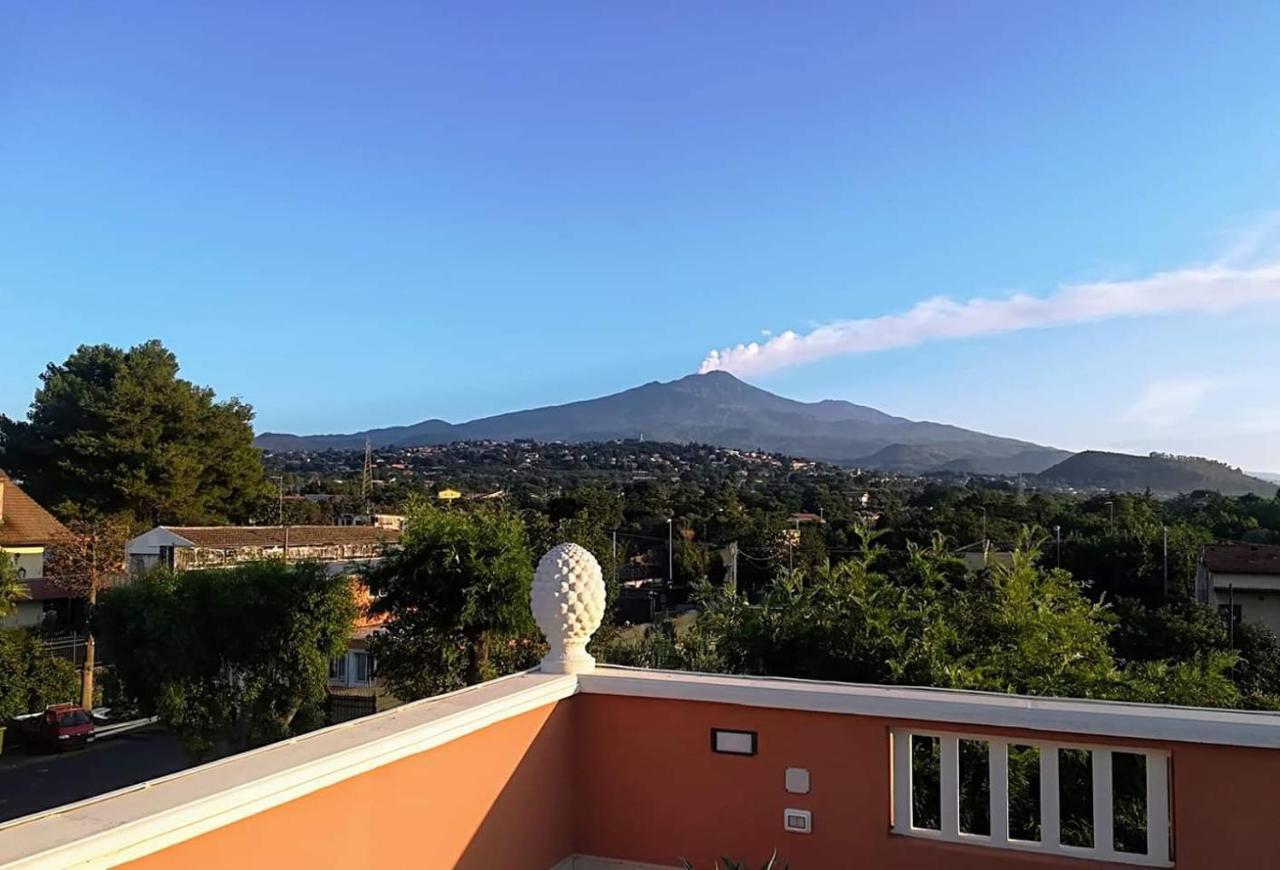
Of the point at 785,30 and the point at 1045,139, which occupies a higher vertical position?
the point at 785,30

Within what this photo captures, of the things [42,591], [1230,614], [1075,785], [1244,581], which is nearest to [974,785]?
[1075,785]

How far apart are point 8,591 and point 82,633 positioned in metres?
9.31

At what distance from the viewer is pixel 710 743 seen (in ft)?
10.2

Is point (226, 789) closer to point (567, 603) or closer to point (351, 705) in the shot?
point (567, 603)

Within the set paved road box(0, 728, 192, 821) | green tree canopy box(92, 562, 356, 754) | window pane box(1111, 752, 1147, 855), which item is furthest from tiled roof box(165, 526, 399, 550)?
window pane box(1111, 752, 1147, 855)

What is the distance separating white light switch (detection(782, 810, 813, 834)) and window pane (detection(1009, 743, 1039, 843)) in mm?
860

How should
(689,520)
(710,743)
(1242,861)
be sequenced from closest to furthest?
(1242,861) → (710,743) → (689,520)

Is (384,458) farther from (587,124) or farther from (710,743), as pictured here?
(710,743)

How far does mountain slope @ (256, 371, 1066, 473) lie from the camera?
135750 mm

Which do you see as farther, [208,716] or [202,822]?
[208,716]

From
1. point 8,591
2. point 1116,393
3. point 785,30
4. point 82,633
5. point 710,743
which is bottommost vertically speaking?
point 82,633

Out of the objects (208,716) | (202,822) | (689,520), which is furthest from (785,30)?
(689,520)

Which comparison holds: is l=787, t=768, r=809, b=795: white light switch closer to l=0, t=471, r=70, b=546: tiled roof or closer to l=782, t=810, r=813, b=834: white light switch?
l=782, t=810, r=813, b=834: white light switch

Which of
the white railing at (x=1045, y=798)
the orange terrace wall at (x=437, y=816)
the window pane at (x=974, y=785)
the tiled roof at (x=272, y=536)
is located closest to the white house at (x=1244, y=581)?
the tiled roof at (x=272, y=536)
